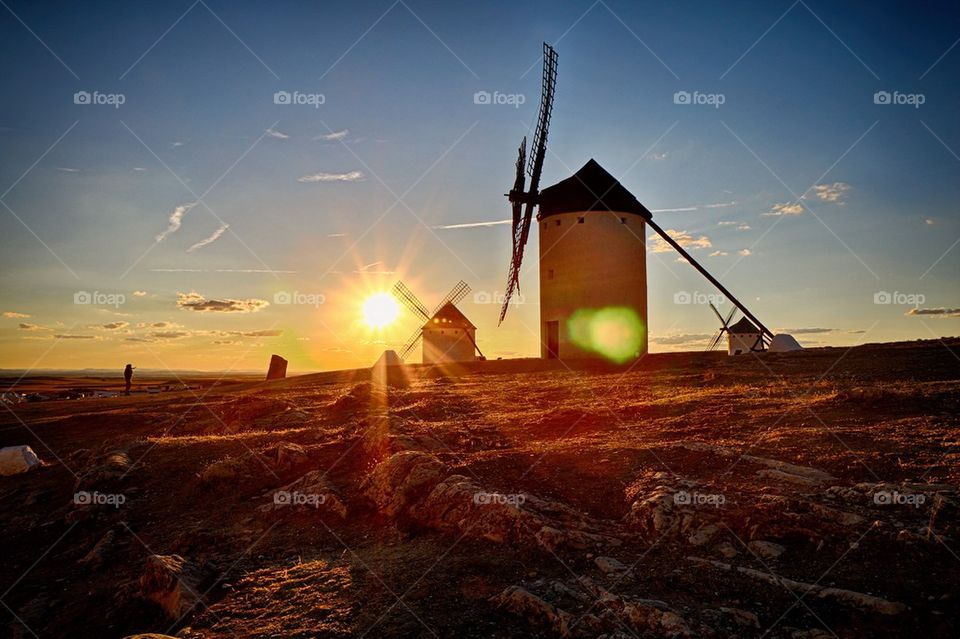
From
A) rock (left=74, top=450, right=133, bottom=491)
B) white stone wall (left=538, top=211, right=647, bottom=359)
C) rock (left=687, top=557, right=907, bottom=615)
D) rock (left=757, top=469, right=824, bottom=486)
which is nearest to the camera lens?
rock (left=687, top=557, right=907, bottom=615)

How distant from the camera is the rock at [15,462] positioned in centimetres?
1267

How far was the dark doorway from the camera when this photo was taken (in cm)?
2777

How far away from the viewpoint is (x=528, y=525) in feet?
21.8

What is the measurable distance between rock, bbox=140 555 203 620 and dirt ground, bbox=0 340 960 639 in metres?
0.03

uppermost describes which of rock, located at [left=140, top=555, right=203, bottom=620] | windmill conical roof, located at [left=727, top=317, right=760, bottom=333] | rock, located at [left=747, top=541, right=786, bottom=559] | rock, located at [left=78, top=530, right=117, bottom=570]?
windmill conical roof, located at [left=727, top=317, right=760, bottom=333]

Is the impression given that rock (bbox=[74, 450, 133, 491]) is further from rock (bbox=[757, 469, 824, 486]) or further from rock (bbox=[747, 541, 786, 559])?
rock (bbox=[757, 469, 824, 486])

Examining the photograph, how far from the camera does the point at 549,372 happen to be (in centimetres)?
2467

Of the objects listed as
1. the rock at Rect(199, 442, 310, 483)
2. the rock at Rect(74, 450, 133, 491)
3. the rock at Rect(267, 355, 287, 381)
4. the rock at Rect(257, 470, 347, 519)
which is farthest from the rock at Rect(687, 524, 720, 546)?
the rock at Rect(267, 355, 287, 381)

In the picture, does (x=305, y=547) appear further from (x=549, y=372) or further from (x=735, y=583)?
(x=549, y=372)

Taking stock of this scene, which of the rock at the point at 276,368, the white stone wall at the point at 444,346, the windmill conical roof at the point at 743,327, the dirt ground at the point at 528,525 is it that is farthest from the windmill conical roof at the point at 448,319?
the dirt ground at the point at 528,525

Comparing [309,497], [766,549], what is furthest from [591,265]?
[766,549]

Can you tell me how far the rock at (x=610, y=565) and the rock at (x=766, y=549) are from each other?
4.49ft

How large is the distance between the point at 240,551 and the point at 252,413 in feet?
31.0

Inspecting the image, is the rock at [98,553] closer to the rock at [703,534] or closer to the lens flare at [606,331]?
A: the rock at [703,534]
